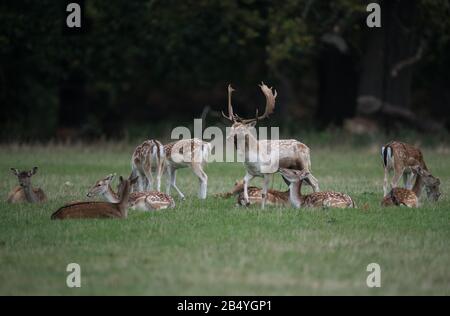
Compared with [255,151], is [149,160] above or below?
above

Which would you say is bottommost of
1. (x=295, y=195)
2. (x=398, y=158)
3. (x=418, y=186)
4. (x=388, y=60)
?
(x=295, y=195)

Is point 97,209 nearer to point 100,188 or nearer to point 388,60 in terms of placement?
point 100,188

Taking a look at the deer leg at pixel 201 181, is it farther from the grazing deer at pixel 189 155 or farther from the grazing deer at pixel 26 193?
the grazing deer at pixel 26 193

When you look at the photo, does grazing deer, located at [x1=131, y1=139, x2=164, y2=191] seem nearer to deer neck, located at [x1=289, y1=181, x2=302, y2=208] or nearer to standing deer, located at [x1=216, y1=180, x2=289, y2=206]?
standing deer, located at [x1=216, y1=180, x2=289, y2=206]

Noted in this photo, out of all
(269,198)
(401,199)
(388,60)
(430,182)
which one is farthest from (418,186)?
(388,60)

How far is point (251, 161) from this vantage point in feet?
42.2

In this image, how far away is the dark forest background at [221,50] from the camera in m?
26.7

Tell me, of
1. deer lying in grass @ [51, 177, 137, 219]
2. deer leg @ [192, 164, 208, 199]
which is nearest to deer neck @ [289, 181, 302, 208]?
deer leg @ [192, 164, 208, 199]

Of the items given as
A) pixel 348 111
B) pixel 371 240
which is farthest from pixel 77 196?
pixel 348 111

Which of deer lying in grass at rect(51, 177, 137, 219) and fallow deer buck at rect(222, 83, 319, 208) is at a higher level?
fallow deer buck at rect(222, 83, 319, 208)

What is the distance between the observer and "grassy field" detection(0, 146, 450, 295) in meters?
8.49

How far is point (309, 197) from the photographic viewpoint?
41.6 ft

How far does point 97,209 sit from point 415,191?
185 inches

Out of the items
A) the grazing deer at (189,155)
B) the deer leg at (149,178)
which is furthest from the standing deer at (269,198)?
the deer leg at (149,178)
